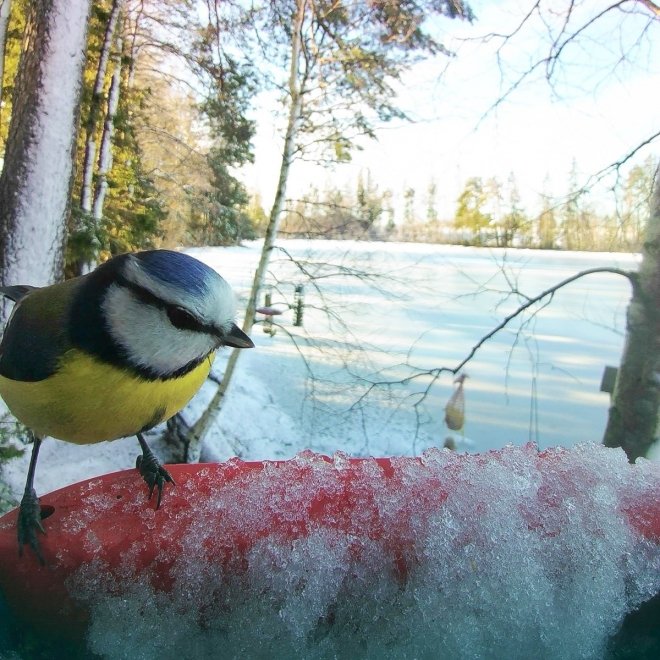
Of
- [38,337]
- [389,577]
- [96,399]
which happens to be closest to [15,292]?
[38,337]

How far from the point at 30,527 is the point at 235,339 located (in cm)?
29

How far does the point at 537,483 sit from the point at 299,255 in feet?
11.6

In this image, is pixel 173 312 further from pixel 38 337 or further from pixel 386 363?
pixel 386 363

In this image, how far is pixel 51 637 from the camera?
1.51 feet

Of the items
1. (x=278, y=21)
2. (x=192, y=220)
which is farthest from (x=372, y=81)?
(x=192, y=220)

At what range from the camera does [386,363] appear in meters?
4.67

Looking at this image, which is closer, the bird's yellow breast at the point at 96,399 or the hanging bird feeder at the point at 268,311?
the bird's yellow breast at the point at 96,399

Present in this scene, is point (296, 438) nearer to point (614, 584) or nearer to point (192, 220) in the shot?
point (192, 220)

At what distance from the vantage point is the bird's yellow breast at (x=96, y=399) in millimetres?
646

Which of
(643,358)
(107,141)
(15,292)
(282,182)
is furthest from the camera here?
(107,141)

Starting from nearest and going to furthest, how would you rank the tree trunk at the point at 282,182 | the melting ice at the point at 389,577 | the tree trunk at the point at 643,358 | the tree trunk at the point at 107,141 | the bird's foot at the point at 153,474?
the melting ice at the point at 389,577, the bird's foot at the point at 153,474, the tree trunk at the point at 643,358, the tree trunk at the point at 282,182, the tree trunk at the point at 107,141

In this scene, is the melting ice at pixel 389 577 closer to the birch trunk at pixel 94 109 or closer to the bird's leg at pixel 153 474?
the bird's leg at pixel 153 474

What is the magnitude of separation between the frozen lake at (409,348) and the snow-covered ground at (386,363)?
0.01 meters

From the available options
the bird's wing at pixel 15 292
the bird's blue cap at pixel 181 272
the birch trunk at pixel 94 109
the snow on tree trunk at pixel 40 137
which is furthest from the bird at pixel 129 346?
the birch trunk at pixel 94 109
